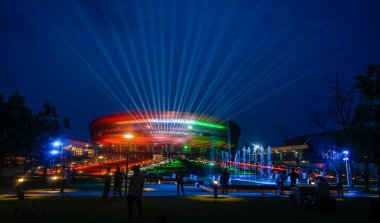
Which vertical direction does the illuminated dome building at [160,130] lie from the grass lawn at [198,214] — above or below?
above

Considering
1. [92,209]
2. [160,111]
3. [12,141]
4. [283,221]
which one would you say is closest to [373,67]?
[283,221]

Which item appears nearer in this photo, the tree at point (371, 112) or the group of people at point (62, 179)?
the tree at point (371, 112)

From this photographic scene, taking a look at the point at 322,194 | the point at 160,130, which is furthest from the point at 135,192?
the point at 160,130

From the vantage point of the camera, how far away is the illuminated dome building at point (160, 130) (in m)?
115

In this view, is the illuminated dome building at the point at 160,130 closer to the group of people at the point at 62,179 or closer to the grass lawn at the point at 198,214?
the group of people at the point at 62,179

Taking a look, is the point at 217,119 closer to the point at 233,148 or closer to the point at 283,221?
the point at 233,148

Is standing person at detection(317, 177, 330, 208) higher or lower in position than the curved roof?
lower

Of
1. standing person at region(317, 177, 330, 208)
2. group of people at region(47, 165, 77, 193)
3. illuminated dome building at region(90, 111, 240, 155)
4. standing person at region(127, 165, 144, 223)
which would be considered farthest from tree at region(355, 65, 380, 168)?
illuminated dome building at region(90, 111, 240, 155)

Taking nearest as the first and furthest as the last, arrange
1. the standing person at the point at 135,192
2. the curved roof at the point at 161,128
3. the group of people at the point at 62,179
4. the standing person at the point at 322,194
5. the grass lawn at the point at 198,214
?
the standing person at the point at 135,192 < the grass lawn at the point at 198,214 < the standing person at the point at 322,194 < the group of people at the point at 62,179 < the curved roof at the point at 161,128

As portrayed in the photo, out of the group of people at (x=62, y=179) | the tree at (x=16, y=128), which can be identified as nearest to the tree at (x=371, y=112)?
the group of people at (x=62, y=179)

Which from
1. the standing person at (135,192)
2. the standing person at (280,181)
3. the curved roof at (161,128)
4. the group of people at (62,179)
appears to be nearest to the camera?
the standing person at (135,192)

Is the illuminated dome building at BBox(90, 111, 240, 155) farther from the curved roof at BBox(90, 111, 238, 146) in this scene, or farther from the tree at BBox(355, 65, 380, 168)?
the tree at BBox(355, 65, 380, 168)

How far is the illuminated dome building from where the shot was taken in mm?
115312

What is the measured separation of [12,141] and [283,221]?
95.4 ft
